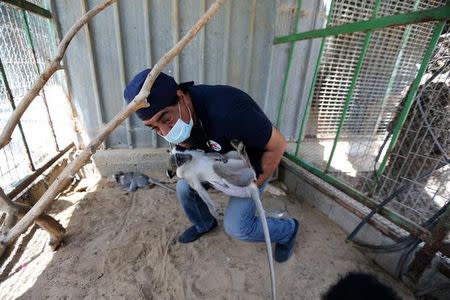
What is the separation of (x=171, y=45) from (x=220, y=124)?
5.51 feet

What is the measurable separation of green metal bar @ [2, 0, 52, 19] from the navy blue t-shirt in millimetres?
1597

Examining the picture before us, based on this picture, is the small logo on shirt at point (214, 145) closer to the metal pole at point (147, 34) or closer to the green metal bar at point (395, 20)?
the green metal bar at point (395, 20)

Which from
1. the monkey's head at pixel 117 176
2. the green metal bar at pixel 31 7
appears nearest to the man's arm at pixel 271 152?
the monkey's head at pixel 117 176

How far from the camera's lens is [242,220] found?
1.59 metres

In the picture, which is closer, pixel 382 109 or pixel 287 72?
pixel 287 72

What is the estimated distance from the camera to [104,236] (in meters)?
1.94

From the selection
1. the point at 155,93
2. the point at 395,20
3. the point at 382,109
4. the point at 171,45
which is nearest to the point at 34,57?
the point at 171,45

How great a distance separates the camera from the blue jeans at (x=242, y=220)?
1.60m

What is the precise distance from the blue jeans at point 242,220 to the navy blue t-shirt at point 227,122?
10.4 inches

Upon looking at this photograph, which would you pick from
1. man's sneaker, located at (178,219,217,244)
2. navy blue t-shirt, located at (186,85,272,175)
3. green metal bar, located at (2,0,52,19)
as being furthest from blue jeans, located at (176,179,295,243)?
green metal bar, located at (2,0,52,19)

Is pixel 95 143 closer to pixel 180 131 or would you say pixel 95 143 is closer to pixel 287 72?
pixel 180 131

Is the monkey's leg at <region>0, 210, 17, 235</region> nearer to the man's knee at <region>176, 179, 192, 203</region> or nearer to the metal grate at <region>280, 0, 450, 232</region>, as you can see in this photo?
the man's knee at <region>176, 179, 192, 203</region>

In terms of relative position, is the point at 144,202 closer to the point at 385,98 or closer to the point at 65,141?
the point at 65,141

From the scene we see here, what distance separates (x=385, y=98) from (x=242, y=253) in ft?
8.92
